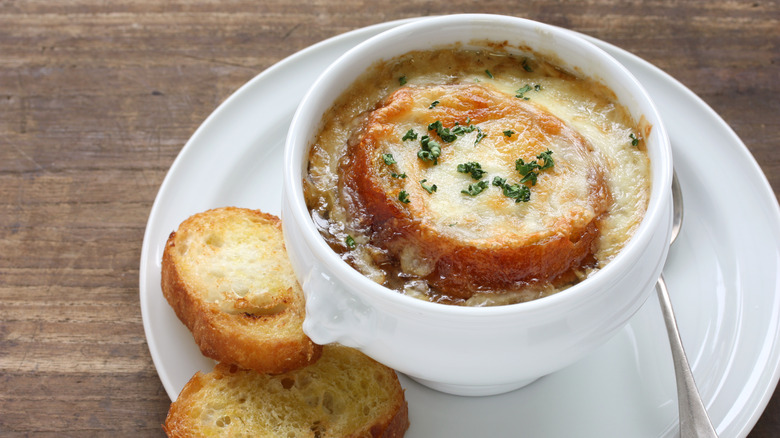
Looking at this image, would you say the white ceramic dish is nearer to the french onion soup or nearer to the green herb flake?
the french onion soup

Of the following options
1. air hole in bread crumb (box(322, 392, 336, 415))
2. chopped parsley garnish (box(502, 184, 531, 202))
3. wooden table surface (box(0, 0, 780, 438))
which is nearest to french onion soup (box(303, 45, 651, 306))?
chopped parsley garnish (box(502, 184, 531, 202))

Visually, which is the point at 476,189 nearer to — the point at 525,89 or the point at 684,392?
the point at 525,89

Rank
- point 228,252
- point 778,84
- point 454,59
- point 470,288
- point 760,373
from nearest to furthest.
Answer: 1. point 470,288
2. point 760,373
3. point 454,59
4. point 228,252
5. point 778,84

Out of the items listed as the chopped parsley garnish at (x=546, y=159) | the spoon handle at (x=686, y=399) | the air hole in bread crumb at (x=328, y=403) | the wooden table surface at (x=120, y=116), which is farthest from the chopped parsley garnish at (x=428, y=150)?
the wooden table surface at (x=120, y=116)

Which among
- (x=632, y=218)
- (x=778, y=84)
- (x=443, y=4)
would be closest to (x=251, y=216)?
(x=632, y=218)

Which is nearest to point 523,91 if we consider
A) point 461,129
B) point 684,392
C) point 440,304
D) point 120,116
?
point 461,129

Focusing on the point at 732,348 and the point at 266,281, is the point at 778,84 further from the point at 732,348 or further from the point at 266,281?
the point at 266,281

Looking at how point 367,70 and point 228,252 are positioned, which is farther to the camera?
point 228,252

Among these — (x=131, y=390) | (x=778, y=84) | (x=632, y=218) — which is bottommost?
(x=131, y=390)

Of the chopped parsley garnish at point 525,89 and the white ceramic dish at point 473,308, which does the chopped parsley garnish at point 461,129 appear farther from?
the white ceramic dish at point 473,308
